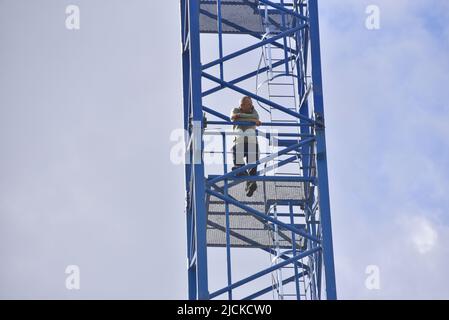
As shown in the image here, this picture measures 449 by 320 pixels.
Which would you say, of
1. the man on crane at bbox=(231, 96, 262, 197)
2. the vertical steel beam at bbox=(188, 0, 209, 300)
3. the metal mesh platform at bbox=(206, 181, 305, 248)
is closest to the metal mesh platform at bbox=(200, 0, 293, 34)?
the vertical steel beam at bbox=(188, 0, 209, 300)

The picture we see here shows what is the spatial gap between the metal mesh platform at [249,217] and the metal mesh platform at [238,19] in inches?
150

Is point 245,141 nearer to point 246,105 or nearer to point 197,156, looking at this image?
point 246,105

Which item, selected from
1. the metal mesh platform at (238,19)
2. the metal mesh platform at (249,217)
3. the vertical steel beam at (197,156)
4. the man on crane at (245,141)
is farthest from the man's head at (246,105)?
the metal mesh platform at (238,19)

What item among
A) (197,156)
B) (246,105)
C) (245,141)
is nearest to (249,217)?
(245,141)

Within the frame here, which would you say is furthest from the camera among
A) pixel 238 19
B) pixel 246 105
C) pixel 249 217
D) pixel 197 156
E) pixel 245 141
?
pixel 238 19

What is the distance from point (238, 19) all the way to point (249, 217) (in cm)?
451

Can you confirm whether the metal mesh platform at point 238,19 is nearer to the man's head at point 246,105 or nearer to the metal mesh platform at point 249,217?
the man's head at point 246,105

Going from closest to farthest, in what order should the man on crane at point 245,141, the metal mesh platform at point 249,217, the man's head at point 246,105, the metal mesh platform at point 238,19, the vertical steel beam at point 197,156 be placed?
the vertical steel beam at point 197,156
the man on crane at point 245,141
the man's head at point 246,105
the metal mesh platform at point 249,217
the metal mesh platform at point 238,19

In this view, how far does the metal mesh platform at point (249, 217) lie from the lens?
88.1 ft

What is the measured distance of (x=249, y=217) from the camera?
27391 millimetres

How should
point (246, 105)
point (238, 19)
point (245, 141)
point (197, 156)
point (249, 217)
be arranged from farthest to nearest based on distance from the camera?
1. point (238, 19)
2. point (249, 217)
3. point (246, 105)
4. point (245, 141)
5. point (197, 156)

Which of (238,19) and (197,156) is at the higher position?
(238,19)

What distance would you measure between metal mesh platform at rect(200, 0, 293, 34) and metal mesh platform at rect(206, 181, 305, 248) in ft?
12.5
